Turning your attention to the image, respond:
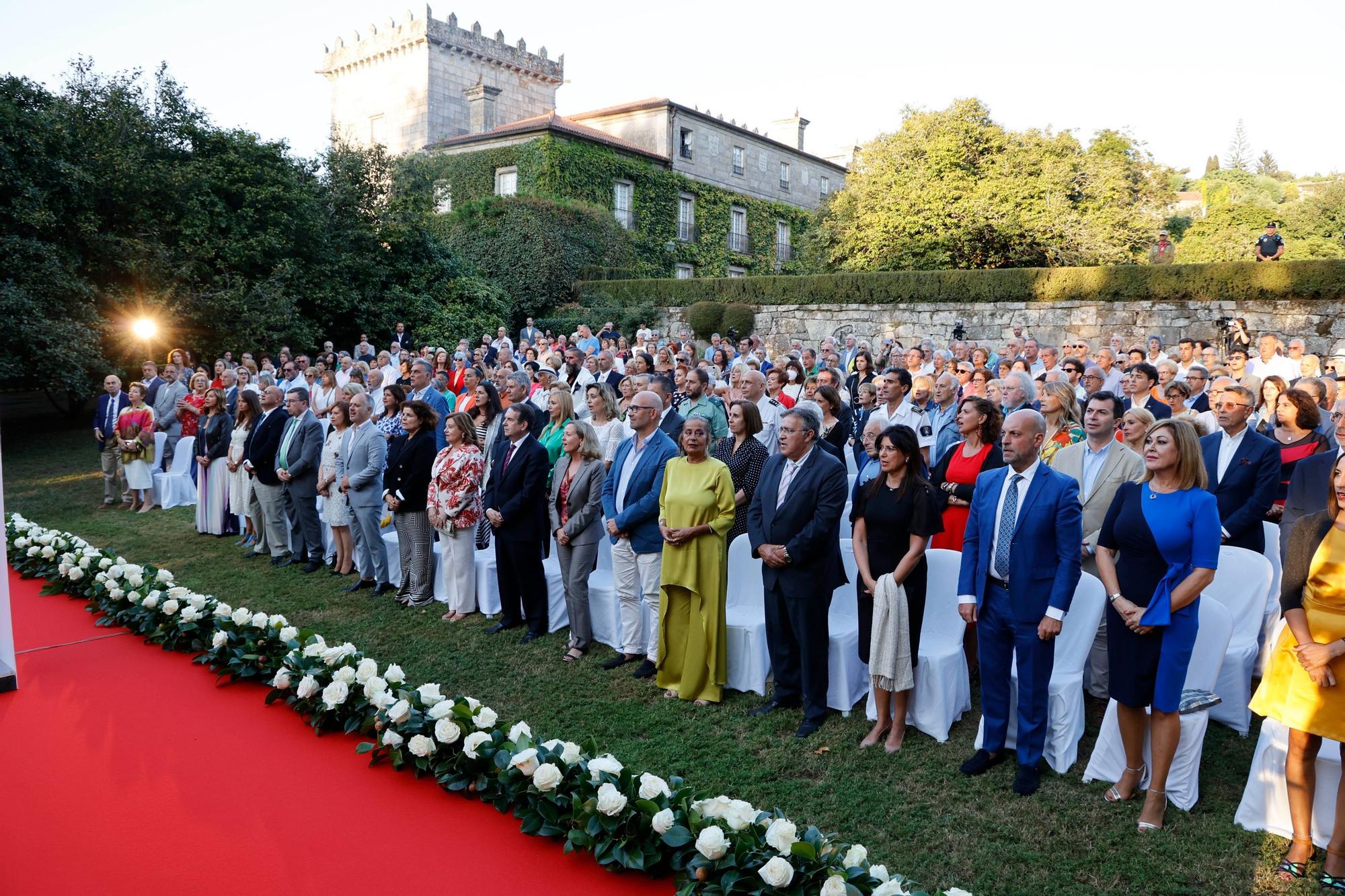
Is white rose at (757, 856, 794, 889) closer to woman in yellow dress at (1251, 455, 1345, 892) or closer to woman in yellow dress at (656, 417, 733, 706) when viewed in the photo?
woman in yellow dress at (1251, 455, 1345, 892)

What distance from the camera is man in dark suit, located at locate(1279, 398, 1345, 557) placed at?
462 centimetres

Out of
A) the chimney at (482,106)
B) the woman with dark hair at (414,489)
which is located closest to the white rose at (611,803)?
the woman with dark hair at (414,489)

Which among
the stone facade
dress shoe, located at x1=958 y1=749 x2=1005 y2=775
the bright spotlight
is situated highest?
the stone facade

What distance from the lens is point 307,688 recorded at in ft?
15.5

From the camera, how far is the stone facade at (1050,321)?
1692 cm

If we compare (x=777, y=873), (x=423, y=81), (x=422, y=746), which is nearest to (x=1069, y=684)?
→ (x=777, y=873)

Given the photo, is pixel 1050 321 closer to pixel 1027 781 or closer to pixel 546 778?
pixel 1027 781

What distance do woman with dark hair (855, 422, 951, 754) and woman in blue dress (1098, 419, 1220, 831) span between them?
0.89 meters

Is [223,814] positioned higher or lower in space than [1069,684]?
lower

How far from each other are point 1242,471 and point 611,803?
4447 mm

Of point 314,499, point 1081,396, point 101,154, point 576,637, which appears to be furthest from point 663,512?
point 101,154


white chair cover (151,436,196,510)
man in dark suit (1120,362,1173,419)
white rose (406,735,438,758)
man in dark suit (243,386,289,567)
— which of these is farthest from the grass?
white chair cover (151,436,196,510)

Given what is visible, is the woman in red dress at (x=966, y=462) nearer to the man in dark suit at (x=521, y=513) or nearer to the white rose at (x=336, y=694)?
the man in dark suit at (x=521, y=513)

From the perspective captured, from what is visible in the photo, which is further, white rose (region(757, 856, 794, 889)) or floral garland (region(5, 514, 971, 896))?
floral garland (region(5, 514, 971, 896))
